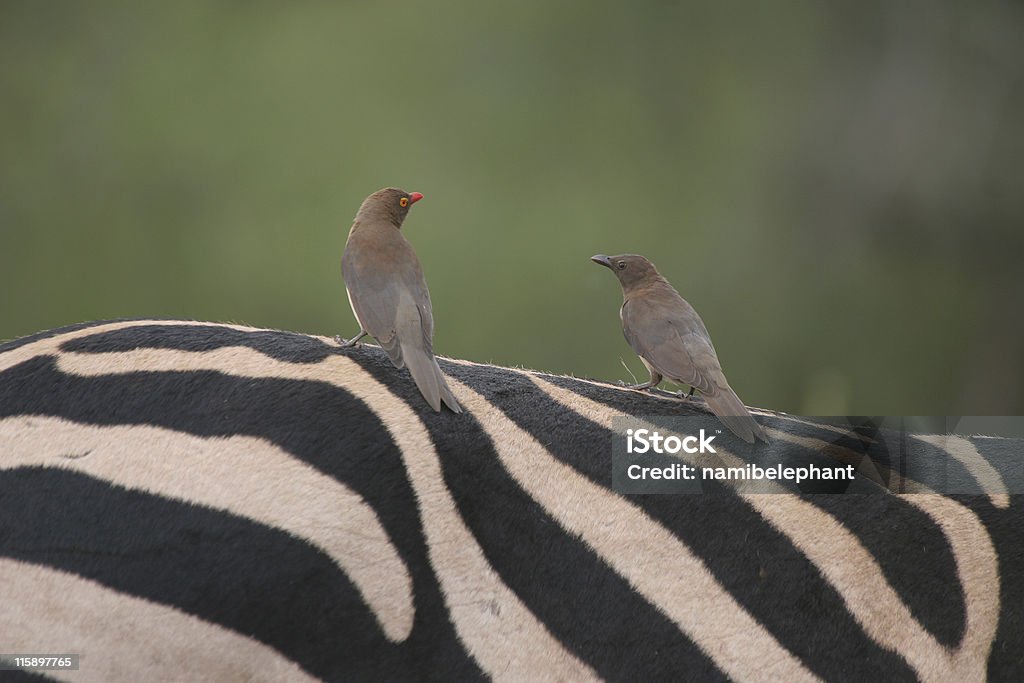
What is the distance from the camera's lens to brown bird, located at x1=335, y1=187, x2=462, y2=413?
0.74 m

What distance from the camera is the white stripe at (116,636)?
23.3 inches

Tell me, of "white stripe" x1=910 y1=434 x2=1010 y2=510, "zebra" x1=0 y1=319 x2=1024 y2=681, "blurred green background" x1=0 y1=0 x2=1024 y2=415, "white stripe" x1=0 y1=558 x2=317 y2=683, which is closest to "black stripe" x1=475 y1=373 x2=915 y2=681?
"zebra" x1=0 y1=319 x2=1024 y2=681

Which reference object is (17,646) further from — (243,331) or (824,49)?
(824,49)

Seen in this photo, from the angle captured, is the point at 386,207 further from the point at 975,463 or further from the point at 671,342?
the point at 975,463

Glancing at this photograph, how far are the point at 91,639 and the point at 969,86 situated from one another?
6.22 ft

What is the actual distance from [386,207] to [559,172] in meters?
0.94

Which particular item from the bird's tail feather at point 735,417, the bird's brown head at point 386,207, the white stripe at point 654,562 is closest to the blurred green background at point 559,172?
the bird's brown head at point 386,207

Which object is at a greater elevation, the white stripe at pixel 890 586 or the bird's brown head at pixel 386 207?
the bird's brown head at pixel 386 207

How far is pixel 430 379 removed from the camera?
72 cm

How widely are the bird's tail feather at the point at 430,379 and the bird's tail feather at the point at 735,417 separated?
0.21 meters

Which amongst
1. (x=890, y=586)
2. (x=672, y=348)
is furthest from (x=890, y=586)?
(x=672, y=348)

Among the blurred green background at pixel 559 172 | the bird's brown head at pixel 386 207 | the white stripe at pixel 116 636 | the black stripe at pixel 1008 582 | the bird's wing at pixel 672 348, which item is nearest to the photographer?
the white stripe at pixel 116 636

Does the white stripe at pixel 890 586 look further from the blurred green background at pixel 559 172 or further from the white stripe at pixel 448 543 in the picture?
the blurred green background at pixel 559 172

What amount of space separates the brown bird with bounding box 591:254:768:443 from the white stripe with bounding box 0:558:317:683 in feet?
1.21
